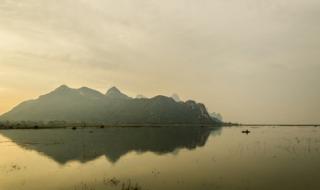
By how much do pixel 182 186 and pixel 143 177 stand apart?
6.28 m

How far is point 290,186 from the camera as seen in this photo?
101ft

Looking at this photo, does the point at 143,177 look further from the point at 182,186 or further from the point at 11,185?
the point at 11,185

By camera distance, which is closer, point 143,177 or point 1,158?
point 143,177

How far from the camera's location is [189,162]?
48.8 meters

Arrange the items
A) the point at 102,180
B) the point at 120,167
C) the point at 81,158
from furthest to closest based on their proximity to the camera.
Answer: the point at 81,158, the point at 120,167, the point at 102,180

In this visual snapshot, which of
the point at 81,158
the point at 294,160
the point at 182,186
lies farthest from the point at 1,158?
the point at 294,160

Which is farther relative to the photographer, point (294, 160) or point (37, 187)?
point (294, 160)

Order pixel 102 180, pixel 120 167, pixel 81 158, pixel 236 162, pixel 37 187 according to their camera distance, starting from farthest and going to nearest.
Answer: pixel 81 158 → pixel 236 162 → pixel 120 167 → pixel 102 180 → pixel 37 187

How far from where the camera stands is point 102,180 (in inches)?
1340

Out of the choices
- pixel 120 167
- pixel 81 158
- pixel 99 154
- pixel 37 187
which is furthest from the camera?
pixel 99 154

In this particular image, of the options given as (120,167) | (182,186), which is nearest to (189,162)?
(120,167)

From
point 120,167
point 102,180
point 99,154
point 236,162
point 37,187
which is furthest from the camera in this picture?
point 99,154

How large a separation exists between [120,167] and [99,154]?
15.3 meters

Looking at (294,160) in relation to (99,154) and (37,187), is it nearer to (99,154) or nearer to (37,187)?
(99,154)
